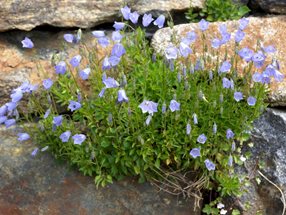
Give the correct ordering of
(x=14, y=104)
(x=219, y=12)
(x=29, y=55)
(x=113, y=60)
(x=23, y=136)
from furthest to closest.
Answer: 1. (x=219, y=12)
2. (x=29, y=55)
3. (x=23, y=136)
4. (x=14, y=104)
5. (x=113, y=60)

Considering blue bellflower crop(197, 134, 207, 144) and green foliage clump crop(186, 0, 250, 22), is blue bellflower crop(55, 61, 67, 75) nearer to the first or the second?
blue bellflower crop(197, 134, 207, 144)

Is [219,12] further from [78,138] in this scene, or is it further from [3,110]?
[3,110]

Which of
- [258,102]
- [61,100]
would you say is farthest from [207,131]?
[61,100]

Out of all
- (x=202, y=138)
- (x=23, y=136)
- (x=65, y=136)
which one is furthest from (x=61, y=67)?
(x=202, y=138)

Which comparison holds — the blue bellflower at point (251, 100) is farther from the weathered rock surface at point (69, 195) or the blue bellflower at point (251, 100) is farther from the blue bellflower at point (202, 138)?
the weathered rock surface at point (69, 195)

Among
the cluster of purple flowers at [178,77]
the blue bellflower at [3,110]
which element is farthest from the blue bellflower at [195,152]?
the blue bellflower at [3,110]

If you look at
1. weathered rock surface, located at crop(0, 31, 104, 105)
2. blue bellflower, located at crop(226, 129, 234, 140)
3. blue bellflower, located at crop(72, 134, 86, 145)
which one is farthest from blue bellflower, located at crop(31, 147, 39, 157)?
blue bellflower, located at crop(226, 129, 234, 140)
